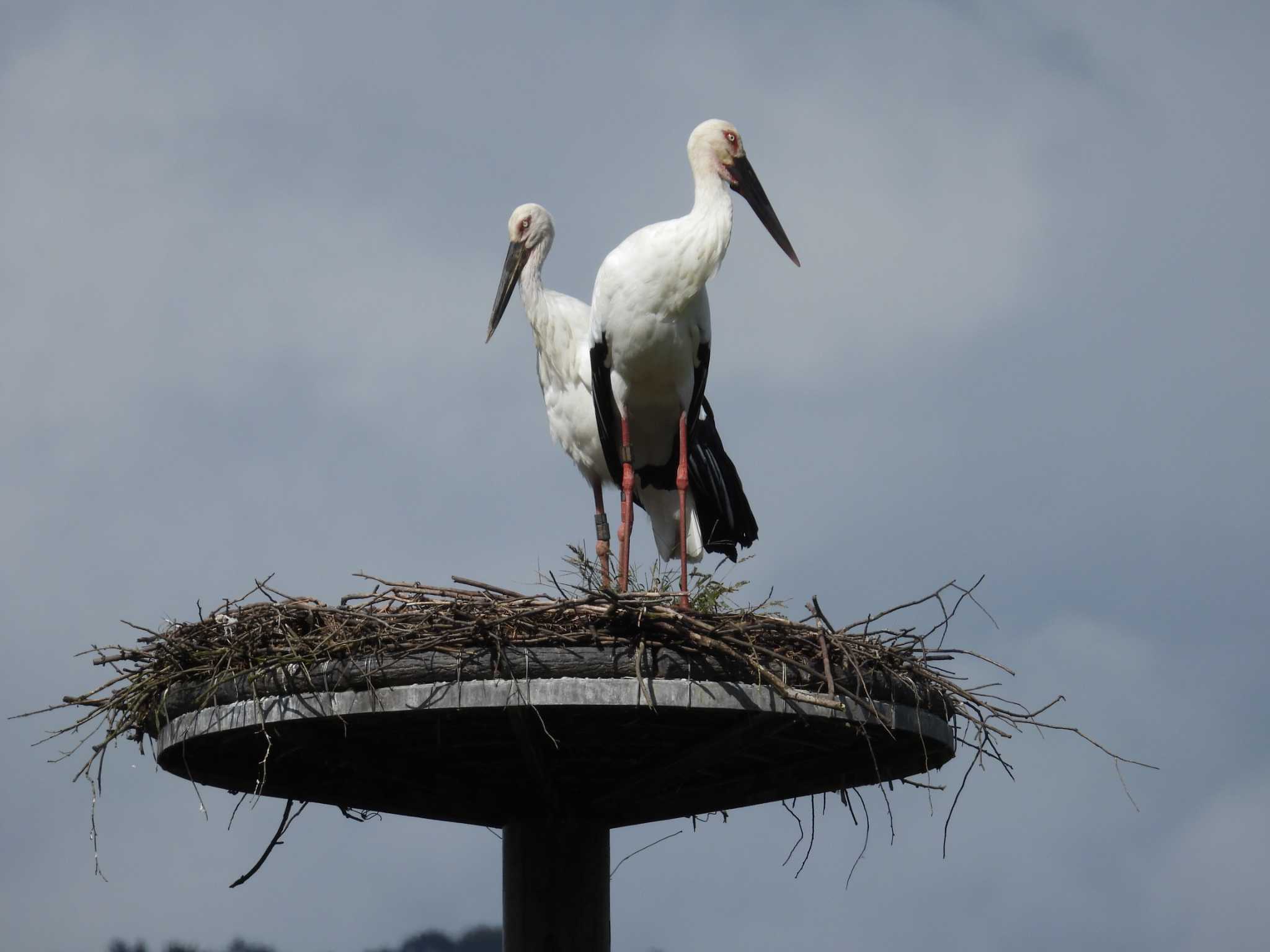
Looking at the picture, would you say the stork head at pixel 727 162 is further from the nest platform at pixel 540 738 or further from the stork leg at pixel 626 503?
the nest platform at pixel 540 738

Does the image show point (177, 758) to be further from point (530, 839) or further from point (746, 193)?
point (746, 193)

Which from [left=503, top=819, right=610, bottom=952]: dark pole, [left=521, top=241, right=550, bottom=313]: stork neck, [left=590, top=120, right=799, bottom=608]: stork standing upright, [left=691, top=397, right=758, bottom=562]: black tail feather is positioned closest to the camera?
[left=503, top=819, right=610, bottom=952]: dark pole

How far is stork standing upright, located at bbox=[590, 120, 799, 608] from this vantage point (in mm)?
7324

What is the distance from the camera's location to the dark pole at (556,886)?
666cm

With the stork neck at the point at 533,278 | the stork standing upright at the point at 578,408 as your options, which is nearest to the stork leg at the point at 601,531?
the stork standing upright at the point at 578,408

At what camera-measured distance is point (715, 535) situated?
8367 mm

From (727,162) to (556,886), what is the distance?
3.32 metres

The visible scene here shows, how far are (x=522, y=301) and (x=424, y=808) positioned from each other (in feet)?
8.76

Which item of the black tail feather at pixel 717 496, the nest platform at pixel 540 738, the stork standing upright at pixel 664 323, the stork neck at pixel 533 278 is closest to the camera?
the nest platform at pixel 540 738

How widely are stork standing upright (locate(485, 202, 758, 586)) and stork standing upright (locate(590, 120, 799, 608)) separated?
0.88 ft

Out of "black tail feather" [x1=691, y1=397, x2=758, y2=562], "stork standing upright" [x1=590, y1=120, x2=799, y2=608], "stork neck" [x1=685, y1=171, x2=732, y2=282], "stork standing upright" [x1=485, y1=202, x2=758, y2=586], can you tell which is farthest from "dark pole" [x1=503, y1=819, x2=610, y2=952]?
"stork neck" [x1=685, y1=171, x2=732, y2=282]

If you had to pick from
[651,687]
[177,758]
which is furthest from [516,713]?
[177,758]

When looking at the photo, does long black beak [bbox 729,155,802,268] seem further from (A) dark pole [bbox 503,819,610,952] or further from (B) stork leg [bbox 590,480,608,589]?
(A) dark pole [bbox 503,819,610,952]

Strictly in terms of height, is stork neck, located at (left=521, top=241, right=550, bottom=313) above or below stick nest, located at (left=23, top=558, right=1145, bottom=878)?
above
